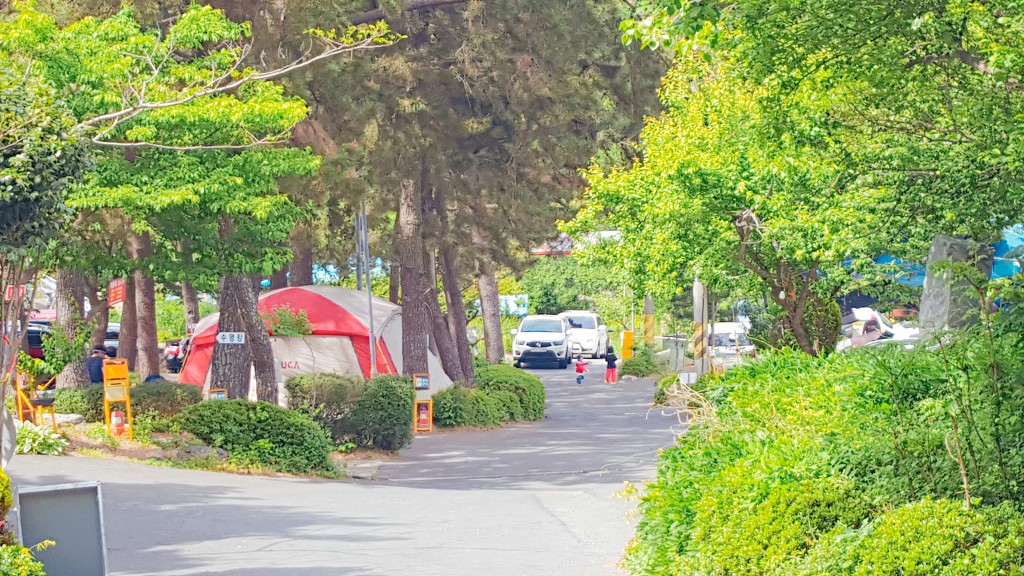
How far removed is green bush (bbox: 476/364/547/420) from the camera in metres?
30.0

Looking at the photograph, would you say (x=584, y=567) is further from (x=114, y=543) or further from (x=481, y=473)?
(x=481, y=473)

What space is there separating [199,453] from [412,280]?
11.2m

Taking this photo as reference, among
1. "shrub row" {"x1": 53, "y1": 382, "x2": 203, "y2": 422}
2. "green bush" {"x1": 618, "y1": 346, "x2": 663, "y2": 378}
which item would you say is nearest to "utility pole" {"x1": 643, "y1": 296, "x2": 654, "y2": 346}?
"green bush" {"x1": 618, "y1": 346, "x2": 663, "y2": 378}

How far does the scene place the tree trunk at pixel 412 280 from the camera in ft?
95.1

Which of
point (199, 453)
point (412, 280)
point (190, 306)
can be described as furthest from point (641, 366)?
point (199, 453)

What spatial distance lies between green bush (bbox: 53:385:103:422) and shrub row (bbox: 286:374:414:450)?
3028 mm

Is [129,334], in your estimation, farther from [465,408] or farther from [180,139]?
[180,139]

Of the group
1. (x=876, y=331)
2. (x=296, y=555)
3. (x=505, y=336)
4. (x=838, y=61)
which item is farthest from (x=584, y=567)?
(x=505, y=336)

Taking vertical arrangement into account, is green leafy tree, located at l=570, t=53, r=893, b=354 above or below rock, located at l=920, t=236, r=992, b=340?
above

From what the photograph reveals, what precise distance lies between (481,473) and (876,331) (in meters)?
19.4

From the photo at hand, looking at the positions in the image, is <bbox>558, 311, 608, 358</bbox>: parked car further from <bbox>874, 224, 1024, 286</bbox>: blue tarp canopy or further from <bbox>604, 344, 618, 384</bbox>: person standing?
<bbox>874, 224, 1024, 286</bbox>: blue tarp canopy

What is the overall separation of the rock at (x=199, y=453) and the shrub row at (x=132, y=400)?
2503 mm

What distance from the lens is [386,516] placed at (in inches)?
573

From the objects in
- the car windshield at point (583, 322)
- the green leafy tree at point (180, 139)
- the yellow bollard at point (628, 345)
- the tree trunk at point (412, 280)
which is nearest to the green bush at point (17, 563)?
the green leafy tree at point (180, 139)
